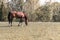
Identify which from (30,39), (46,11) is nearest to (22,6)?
(46,11)

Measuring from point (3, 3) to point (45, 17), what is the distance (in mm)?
6945

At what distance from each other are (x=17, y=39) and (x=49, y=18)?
25.9 meters

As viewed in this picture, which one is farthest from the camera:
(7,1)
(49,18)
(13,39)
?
(7,1)

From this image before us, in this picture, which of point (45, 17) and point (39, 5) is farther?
point (39, 5)

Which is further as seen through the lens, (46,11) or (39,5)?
(39,5)

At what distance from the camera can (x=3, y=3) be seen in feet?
122

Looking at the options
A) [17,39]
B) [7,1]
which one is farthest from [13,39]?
[7,1]

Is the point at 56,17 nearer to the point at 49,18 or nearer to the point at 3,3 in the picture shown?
the point at 49,18

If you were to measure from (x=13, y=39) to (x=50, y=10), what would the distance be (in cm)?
2750

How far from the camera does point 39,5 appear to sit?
4162 centimetres

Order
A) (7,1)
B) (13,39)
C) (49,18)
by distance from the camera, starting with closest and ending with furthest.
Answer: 1. (13,39)
2. (49,18)
3. (7,1)

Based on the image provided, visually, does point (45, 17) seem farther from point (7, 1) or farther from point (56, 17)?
point (7, 1)

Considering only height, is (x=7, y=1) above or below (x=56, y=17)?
above

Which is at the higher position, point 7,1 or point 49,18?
point 7,1
